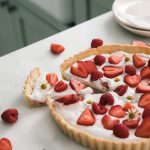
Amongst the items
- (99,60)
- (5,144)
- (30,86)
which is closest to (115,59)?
(99,60)

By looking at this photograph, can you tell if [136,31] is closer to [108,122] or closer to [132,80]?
[132,80]

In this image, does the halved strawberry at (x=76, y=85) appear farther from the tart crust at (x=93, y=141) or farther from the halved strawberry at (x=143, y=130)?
the halved strawberry at (x=143, y=130)

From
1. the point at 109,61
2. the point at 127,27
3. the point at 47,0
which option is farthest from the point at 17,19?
the point at 109,61

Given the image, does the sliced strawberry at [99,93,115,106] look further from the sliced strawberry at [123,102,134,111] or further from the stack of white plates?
the stack of white plates

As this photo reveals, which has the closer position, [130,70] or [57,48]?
[130,70]

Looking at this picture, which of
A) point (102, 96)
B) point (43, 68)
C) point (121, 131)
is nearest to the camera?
point (121, 131)

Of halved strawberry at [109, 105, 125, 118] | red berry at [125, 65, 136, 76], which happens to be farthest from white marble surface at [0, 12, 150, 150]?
red berry at [125, 65, 136, 76]

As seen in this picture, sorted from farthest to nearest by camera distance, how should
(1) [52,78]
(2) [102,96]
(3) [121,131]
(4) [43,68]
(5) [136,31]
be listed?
(5) [136,31]
(4) [43,68]
(1) [52,78]
(2) [102,96]
(3) [121,131]
